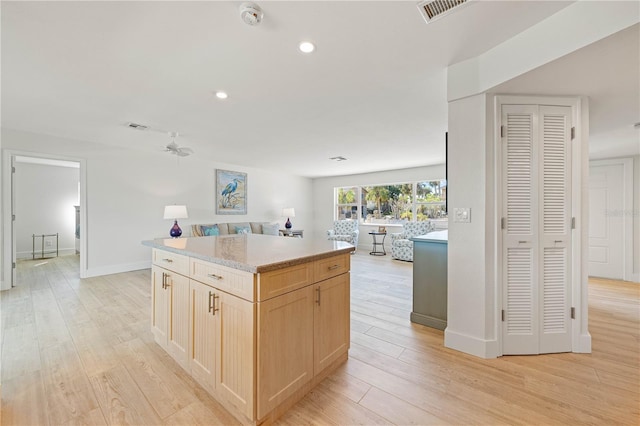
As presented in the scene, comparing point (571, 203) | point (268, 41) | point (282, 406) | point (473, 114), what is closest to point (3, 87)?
point (268, 41)

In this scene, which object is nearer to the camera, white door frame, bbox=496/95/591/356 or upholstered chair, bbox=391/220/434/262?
white door frame, bbox=496/95/591/356

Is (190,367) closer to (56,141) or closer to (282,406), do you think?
(282,406)

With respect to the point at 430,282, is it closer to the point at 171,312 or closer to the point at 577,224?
the point at 577,224

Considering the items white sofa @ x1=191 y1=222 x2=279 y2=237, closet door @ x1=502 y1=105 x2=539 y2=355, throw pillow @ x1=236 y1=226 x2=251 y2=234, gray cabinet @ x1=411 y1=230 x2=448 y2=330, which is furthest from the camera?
throw pillow @ x1=236 y1=226 x2=251 y2=234

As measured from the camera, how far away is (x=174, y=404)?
1594 millimetres

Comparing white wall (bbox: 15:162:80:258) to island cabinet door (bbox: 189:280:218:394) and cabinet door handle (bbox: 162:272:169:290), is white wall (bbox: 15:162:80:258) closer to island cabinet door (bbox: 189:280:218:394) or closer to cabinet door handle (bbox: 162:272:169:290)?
cabinet door handle (bbox: 162:272:169:290)

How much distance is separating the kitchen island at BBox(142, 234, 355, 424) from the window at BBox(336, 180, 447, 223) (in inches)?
221

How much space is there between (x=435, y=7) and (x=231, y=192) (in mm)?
6065

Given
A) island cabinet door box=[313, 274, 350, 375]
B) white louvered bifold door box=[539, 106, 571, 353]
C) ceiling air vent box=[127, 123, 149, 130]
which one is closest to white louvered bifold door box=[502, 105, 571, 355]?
white louvered bifold door box=[539, 106, 571, 353]

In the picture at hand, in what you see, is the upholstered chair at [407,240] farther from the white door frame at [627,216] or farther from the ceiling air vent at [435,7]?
the ceiling air vent at [435,7]

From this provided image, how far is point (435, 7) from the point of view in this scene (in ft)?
5.06

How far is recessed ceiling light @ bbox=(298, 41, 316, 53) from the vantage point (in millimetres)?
1868

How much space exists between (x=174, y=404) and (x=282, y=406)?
669 mm

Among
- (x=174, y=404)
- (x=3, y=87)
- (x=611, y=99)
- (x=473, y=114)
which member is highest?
(x=3, y=87)
